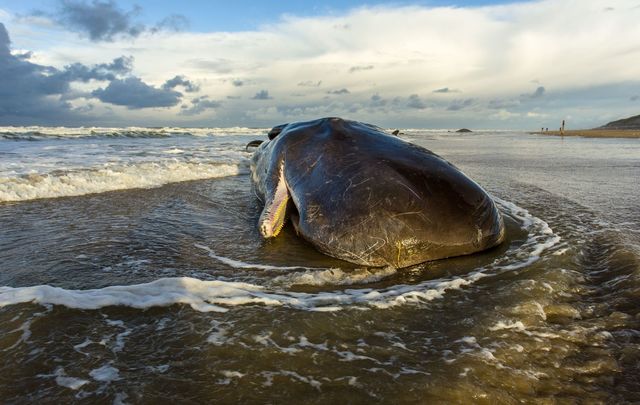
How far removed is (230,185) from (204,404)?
7011mm

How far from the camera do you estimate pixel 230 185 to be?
8.55 meters

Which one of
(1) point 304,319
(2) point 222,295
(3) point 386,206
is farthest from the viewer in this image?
(3) point 386,206

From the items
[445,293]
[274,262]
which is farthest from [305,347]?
[274,262]

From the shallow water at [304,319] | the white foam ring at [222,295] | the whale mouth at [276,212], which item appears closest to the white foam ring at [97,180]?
the shallow water at [304,319]

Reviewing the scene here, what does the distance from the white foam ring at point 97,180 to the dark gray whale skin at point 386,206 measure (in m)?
4.46

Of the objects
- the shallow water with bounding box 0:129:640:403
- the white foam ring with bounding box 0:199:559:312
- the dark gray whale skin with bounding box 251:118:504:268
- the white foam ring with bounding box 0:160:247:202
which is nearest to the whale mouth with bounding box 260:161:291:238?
the dark gray whale skin with bounding box 251:118:504:268

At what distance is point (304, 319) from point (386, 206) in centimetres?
132

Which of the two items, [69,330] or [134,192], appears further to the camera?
[134,192]

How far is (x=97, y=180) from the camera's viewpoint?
7.64 meters

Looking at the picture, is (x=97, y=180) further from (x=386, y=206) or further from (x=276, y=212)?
(x=386, y=206)

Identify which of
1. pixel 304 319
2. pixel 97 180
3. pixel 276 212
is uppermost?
pixel 97 180

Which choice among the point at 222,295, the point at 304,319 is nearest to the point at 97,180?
the point at 222,295

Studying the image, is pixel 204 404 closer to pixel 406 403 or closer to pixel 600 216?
pixel 406 403

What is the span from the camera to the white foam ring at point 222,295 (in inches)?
107
